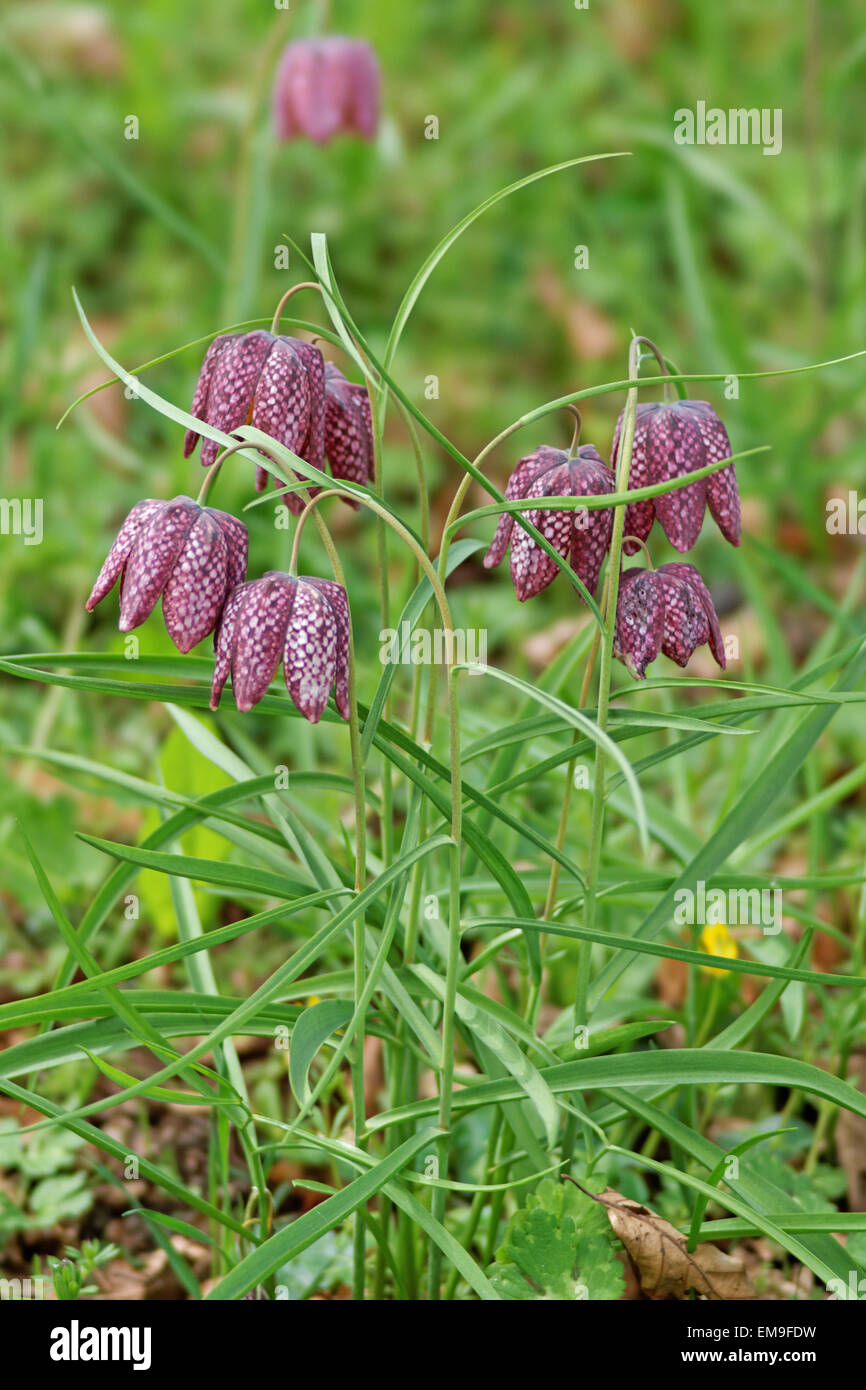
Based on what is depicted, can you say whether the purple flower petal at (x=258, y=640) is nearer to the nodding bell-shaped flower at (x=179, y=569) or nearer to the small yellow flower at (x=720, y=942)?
the nodding bell-shaped flower at (x=179, y=569)

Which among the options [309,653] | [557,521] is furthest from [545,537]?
[309,653]

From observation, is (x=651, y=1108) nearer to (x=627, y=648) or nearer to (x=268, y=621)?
(x=627, y=648)

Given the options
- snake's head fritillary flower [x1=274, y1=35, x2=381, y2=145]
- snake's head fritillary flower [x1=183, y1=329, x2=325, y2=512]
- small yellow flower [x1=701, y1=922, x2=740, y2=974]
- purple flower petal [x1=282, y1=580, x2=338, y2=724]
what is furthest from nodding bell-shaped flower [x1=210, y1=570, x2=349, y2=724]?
snake's head fritillary flower [x1=274, y1=35, x2=381, y2=145]

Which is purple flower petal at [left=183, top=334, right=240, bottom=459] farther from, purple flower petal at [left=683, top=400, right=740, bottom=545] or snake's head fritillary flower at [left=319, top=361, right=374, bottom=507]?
purple flower petal at [left=683, top=400, right=740, bottom=545]

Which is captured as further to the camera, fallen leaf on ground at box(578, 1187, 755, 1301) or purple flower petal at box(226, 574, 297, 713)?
fallen leaf on ground at box(578, 1187, 755, 1301)

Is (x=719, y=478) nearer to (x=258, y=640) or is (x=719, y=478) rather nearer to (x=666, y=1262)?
(x=258, y=640)

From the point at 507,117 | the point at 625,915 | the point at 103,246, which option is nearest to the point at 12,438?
the point at 103,246

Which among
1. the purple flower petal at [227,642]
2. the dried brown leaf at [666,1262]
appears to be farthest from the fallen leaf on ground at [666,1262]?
the purple flower petal at [227,642]
